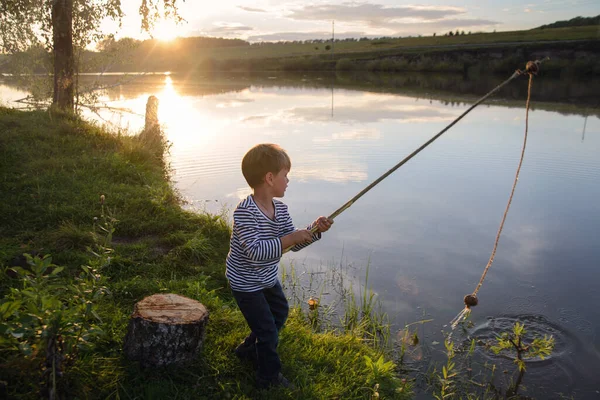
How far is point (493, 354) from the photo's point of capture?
509 centimetres

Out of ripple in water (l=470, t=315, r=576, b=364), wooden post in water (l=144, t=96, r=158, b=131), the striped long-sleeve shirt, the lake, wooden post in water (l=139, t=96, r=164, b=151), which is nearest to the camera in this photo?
the striped long-sleeve shirt

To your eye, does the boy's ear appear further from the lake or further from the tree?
the tree

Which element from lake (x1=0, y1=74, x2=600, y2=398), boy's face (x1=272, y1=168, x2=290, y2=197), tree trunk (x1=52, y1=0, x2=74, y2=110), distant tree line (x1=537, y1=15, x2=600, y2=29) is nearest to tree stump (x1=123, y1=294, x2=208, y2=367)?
boy's face (x1=272, y1=168, x2=290, y2=197)

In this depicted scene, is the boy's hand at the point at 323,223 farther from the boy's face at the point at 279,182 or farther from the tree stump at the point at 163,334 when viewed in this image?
the tree stump at the point at 163,334

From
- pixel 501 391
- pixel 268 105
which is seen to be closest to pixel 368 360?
pixel 501 391

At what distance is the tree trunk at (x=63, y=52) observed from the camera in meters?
12.9

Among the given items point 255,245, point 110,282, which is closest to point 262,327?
point 255,245

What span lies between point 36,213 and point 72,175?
172 centimetres

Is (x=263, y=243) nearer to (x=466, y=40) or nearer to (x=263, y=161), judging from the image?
(x=263, y=161)

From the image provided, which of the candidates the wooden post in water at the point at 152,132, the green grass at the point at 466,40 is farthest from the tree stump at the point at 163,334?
the green grass at the point at 466,40

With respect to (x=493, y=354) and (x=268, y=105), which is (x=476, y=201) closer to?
(x=493, y=354)

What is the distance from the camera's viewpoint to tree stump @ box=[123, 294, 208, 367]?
356 cm

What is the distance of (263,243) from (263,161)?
569 mm

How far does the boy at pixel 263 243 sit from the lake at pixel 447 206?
6.63 ft
